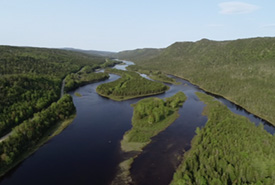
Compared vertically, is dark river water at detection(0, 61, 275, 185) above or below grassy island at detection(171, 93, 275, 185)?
below

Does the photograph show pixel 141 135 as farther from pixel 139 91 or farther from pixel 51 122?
pixel 139 91

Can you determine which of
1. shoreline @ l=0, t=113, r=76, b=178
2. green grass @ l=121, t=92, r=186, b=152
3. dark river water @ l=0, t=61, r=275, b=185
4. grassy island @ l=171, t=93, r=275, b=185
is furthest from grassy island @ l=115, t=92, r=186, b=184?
shoreline @ l=0, t=113, r=76, b=178

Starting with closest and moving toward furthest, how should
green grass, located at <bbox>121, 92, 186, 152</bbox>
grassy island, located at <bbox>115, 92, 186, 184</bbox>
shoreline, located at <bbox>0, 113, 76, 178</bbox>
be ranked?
shoreline, located at <bbox>0, 113, 76, 178</bbox>, grassy island, located at <bbox>115, 92, 186, 184</bbox>, green grass, located at <bbox>121, 92, 186, 152</bbox>

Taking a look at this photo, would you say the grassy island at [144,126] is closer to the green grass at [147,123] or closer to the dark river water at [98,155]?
the green grass at [147,123]

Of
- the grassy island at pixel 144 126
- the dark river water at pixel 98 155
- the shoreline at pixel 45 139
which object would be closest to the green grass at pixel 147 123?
the grassy island at pixel 144 126

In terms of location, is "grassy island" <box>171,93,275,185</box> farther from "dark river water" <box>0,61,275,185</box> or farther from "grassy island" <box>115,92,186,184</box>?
"grassy island" <box>115,92,186,184</box>
